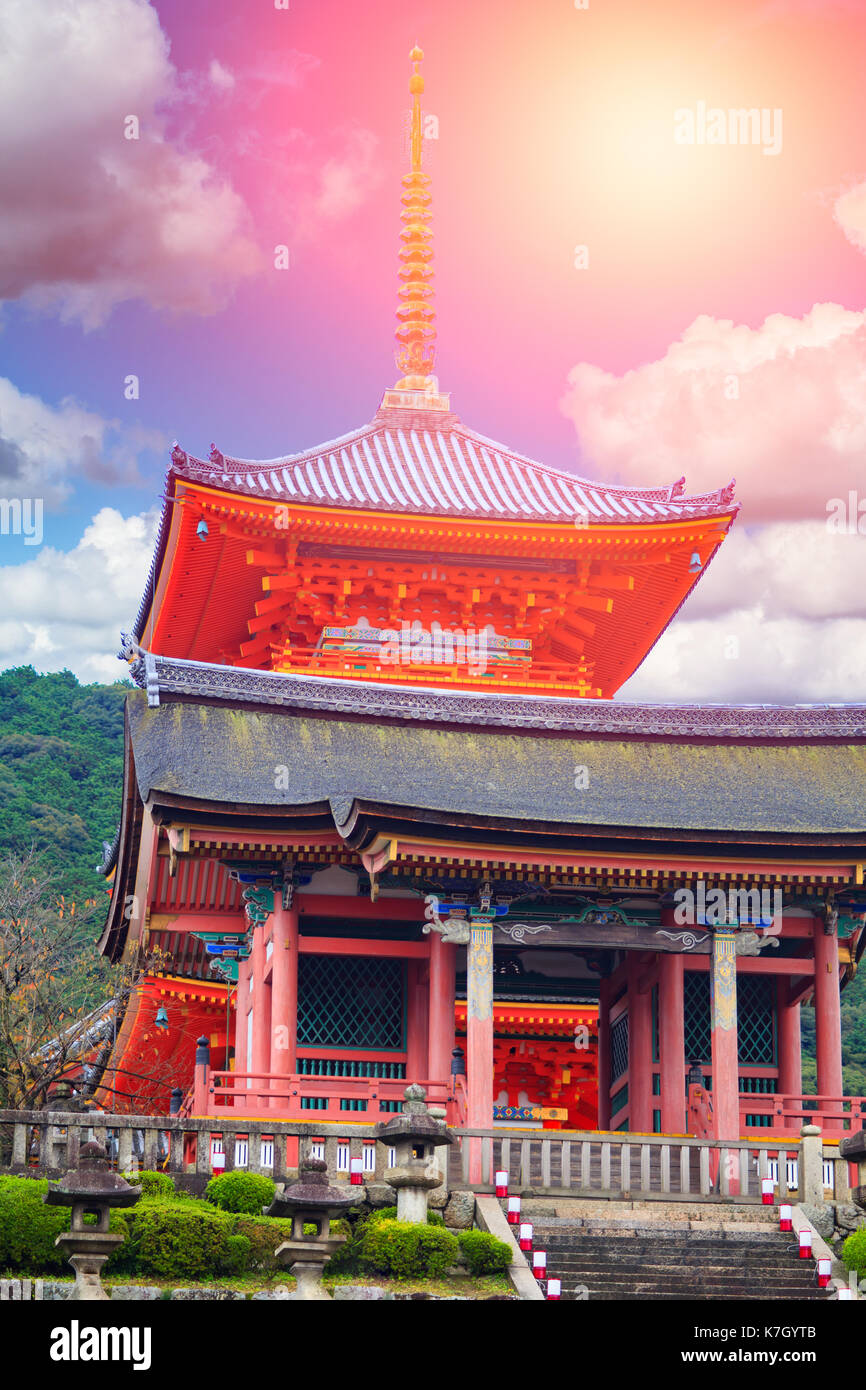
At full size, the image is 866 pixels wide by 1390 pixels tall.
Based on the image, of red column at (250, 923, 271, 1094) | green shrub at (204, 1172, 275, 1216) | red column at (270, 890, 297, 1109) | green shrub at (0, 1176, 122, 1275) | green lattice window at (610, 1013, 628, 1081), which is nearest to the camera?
green shrub at (0, 1176, 122, 1275)

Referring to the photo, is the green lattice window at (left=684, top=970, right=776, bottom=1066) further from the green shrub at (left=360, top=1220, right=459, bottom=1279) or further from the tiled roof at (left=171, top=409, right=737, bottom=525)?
the tiled roof at (left=171, top=409, right=737, bottom=525)

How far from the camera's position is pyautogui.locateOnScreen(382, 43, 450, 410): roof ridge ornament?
40.3m

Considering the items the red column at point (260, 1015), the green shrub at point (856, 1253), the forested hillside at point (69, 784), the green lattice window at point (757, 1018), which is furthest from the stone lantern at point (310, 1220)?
the forested hillside at point (69, 784)

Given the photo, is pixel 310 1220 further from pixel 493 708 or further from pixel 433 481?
pixel 433 481

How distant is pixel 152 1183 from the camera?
18516 mm

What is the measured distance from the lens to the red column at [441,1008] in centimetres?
2402

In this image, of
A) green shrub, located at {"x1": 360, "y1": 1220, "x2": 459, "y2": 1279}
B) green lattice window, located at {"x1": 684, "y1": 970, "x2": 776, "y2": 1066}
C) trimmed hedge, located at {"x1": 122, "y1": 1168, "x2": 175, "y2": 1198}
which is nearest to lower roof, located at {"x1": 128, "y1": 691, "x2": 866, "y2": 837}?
green lattice window, located at {"x1": 684, "y1": 970, "x2": 776, "y2": 1066}

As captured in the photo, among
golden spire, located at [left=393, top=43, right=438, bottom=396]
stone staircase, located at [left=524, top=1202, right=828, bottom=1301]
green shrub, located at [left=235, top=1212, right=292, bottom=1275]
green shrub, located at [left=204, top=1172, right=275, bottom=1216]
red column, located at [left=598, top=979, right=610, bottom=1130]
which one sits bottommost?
stone staircase, located at [left=524, top=1202, right=828, bottom=1301]

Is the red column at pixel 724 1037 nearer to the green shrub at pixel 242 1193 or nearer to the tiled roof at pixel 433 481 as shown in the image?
the green shrub at pixel 242 1193

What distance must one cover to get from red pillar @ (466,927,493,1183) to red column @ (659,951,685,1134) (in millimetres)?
3054

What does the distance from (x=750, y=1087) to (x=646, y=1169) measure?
545 centimetres

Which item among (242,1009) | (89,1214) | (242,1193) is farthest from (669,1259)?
(242,1009)

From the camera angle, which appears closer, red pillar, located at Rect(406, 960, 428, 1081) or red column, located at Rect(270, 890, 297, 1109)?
red column, located at Rect(270, 890, 297, 1109)

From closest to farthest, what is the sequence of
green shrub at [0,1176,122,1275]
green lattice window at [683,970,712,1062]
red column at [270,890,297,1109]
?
green shrub at [0,1176,122,1275], red column at [270,890,297,1109], green lattice window at [683,970,712,1062]
